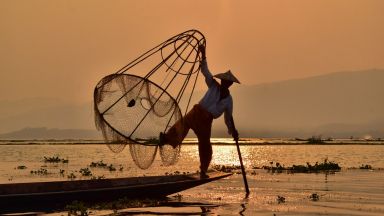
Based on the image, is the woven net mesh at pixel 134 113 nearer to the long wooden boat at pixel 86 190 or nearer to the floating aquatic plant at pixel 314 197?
the long wooden boat at pixel 86 190

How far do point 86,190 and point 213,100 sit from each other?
3.49 metres

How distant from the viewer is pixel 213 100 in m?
15.6

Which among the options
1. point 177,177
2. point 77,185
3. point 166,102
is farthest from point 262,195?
point 77,185

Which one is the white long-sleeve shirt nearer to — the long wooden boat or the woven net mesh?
the woven net mesh

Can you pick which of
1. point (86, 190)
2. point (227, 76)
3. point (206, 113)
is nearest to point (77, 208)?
point (86, 190)

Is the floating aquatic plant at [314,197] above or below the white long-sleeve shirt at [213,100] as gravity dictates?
below

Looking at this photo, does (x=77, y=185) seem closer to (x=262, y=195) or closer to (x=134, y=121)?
(x=134, y=121)

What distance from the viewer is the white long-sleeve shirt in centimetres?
1542

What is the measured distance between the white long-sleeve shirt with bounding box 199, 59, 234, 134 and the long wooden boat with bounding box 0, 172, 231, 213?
1.48 metres

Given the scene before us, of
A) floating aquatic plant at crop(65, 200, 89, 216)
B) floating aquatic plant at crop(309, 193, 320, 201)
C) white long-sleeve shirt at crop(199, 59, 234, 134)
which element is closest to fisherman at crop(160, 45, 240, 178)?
white long-sleeve shirt at crop(199, 59, 234, 134)

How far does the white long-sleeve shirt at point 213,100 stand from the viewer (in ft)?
50.6

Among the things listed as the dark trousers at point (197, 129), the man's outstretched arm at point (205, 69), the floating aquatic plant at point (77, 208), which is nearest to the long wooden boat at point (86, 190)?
the floating aquatic plant at point (77, 208)

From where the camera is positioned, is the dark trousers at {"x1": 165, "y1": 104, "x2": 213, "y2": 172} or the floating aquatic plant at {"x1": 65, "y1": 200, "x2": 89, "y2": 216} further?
the dark trousers at {"x1": 165, "y1": 104, "x2": 213, "y2": 172}

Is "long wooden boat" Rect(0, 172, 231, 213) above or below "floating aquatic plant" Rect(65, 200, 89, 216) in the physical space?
above
